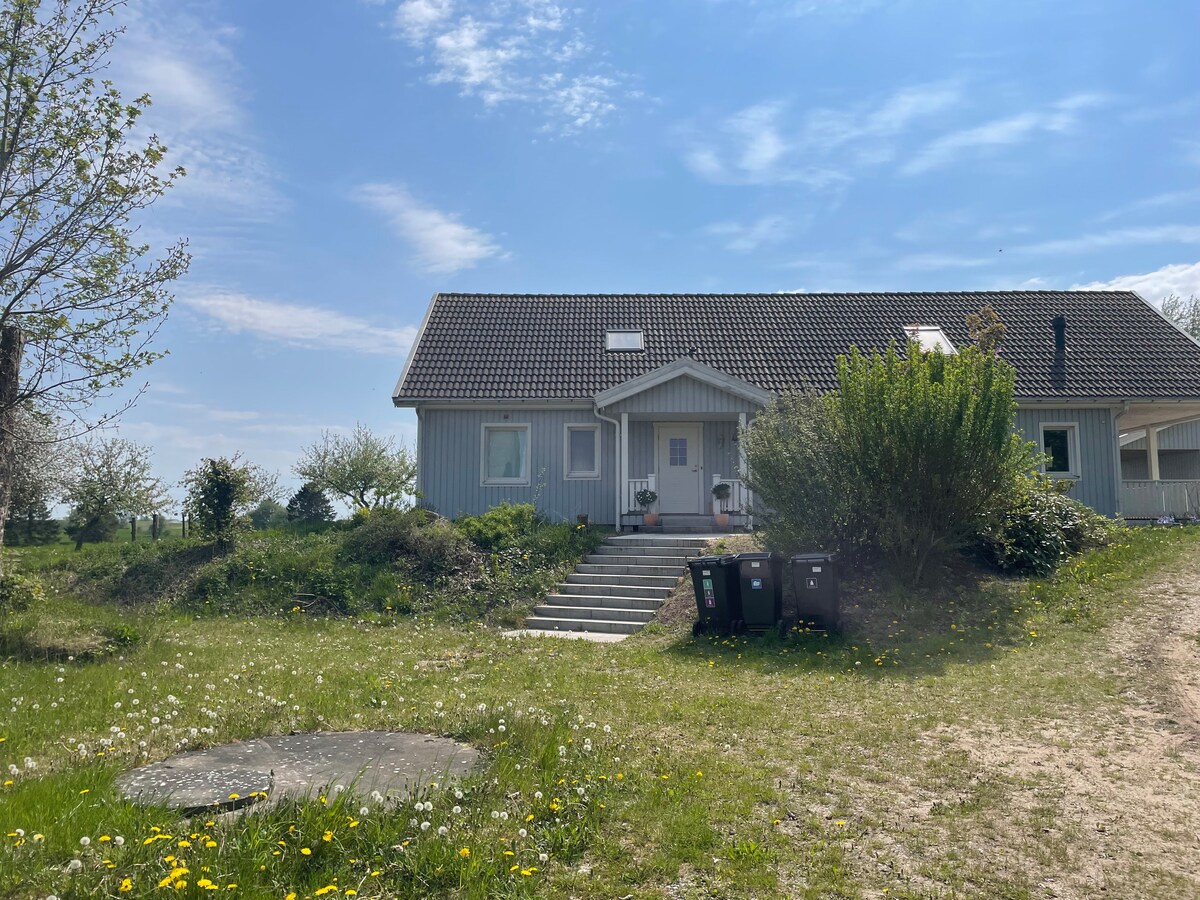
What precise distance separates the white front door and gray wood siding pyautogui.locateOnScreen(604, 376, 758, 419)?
59.9 inches

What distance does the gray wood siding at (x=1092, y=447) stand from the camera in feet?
66.5

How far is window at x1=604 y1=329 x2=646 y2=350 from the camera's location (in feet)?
71.8

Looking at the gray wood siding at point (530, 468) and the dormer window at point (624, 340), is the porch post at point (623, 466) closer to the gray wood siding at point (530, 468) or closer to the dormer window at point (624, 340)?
the gray wood siding at point (530, 468)

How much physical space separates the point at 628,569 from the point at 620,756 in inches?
381

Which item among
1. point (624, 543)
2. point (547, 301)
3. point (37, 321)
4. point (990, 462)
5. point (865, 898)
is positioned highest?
point (547, 301)

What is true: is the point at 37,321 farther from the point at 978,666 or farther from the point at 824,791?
the point at 978,666

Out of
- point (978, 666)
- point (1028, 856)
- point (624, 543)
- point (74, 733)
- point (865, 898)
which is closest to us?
point (865, 898)

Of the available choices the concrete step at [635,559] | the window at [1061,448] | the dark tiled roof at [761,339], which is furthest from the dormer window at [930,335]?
the concrete step at [635,559]

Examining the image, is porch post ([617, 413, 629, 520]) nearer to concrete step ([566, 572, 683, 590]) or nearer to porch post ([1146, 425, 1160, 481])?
concrete step ([566, 572, 683, 590])

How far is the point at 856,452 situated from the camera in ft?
41.1

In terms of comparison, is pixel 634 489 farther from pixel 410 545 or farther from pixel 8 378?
pixel 8 378

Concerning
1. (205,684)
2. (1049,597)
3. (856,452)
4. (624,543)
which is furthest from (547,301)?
(205,684)

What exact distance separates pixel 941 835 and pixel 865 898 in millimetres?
990

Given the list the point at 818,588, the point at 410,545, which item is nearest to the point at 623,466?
the point at 410,545
